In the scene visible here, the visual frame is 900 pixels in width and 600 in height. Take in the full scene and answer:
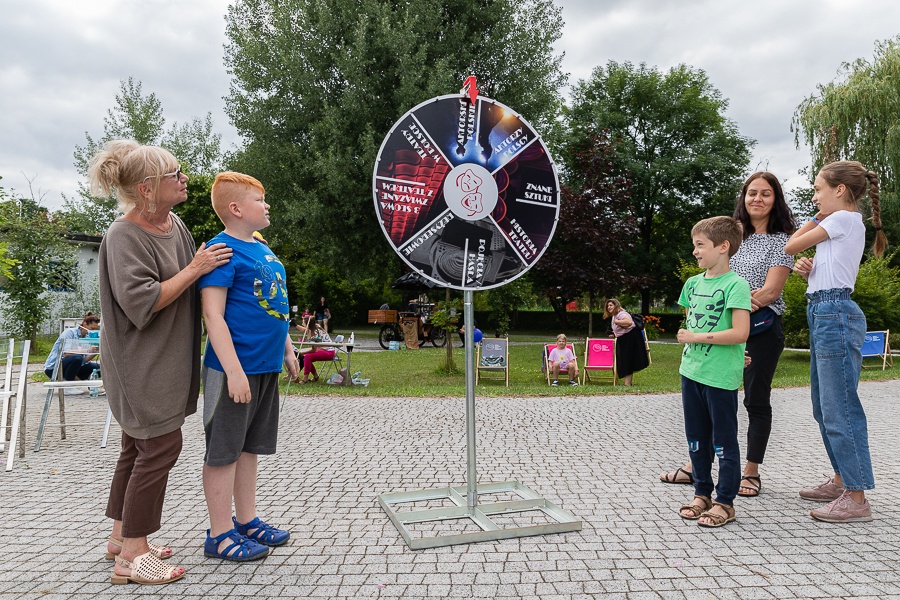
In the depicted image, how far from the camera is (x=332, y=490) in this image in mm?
4477

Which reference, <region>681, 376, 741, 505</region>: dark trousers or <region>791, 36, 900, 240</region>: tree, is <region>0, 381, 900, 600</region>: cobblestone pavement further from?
<region>791, 36, 900, 240</region>: tree

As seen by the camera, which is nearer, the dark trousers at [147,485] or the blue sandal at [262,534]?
the dark trousers at [147,485]

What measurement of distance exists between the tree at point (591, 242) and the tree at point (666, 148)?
11547mm

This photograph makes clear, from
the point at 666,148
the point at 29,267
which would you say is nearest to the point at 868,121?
the point at 666,148

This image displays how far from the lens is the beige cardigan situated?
9.34ft

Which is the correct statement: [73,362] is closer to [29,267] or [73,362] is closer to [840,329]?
[840,329]

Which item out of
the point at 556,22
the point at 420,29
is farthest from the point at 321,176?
the point at 556,22

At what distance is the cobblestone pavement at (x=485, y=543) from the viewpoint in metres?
2.85

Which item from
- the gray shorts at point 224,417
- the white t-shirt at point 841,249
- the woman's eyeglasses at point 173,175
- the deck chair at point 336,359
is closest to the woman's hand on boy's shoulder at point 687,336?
the white t-shirt at point 841,249

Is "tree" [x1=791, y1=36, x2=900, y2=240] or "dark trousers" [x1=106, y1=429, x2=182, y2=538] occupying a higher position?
"tree" [x1=791, y1=36, x2=900, y2=240]

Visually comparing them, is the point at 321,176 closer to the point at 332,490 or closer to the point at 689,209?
the point at 332,490

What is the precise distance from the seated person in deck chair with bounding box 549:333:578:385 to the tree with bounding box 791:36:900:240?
1539cm

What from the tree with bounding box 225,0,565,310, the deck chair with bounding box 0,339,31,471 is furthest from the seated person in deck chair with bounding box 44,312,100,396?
the tree with bounding box 225,0,565,310

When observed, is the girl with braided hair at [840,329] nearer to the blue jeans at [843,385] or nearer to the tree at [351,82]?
the blue jeans at [843,385]
